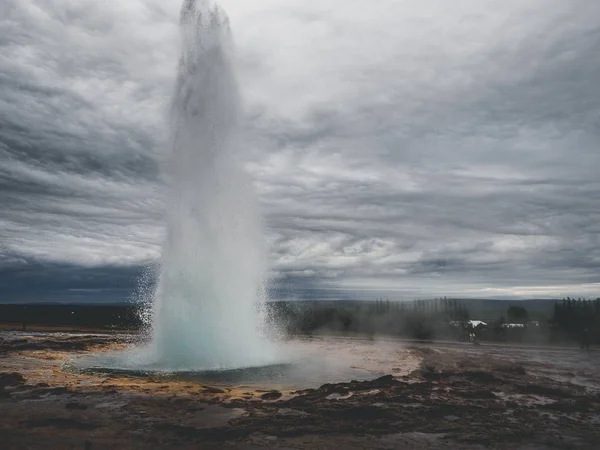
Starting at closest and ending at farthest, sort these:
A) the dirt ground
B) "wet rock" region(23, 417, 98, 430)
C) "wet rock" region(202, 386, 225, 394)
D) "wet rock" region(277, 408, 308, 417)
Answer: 1. the dirt ground
2. "wet rock" region(23, 417, 98, 430)
3. "wet rock" region(277, 408, 308, 417)
4. "wet rock" region(202, 386, 225, 394)

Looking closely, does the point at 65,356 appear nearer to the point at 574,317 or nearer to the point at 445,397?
the point at 445,397

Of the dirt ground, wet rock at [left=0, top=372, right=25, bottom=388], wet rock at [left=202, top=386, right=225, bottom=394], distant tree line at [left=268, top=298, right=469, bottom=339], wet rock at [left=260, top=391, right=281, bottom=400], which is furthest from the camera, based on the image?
distant tree line at [left=268, top=298, right=469, bottom=339]

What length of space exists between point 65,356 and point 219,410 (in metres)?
13.5

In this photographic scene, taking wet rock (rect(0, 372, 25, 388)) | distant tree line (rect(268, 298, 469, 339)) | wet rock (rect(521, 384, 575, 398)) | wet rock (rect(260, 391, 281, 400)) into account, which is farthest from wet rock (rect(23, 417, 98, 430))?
distant tree line (rect(268, 298, 469, 339))

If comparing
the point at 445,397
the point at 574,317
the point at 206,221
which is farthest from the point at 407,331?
the point at 445,397

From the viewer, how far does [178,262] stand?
62.7 ft

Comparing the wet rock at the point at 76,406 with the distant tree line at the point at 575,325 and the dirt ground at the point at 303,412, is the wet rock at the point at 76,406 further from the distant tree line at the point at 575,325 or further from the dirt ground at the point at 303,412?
the distant tree line at the point at 575,325

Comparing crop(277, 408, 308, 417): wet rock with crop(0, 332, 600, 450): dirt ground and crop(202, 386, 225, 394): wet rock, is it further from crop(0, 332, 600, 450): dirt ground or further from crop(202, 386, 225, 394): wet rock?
crop(202, 386, 225, 394): wet rock

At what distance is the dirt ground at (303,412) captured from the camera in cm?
835

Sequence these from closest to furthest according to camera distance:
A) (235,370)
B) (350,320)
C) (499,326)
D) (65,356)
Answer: (235,370) → (65,356) → (499,326) → (350,320)

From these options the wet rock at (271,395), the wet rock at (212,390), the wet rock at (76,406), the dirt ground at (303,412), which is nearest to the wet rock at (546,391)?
the dirt ground at (303,412)

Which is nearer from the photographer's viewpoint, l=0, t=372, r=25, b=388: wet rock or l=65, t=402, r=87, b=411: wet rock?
l=65, t=402, r=87, b=411: wet rock

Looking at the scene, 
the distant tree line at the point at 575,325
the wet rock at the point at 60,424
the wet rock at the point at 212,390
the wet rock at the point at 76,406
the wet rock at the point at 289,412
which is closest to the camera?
the wet rock at the point at 60,424

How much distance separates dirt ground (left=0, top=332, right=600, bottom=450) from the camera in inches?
329
